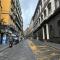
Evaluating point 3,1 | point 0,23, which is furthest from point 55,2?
point 3,1

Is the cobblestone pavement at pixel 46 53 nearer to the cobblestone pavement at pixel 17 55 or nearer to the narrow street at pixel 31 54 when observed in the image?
the narrow street at pixel 31 54

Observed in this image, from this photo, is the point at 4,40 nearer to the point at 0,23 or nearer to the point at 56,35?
the point at 0,23

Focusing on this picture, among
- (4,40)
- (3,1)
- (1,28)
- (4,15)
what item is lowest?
(4,40)

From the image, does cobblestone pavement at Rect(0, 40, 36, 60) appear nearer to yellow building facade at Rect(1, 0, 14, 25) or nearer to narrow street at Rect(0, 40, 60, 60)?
narrow street at Rect(0, 40, 60, 60)

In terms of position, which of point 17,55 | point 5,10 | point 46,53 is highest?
point 5,10

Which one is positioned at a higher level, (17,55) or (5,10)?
(5,10)

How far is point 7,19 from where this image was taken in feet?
168

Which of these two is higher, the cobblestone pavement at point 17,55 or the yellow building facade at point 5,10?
the yellow building facade at point 5,10

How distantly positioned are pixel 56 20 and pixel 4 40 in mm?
14242

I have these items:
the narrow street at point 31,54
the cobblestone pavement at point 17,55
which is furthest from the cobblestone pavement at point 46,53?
the cobblestone pavement at point 17,55

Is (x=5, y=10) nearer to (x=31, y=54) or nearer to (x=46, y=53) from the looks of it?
(x=46, y=53)

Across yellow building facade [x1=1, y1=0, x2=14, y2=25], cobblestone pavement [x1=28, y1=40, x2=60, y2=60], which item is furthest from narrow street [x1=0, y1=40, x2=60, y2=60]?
yellow building facade [x1=1, y1=0, x2=14, y2=25]

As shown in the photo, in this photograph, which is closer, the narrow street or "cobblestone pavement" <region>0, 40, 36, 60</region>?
the narrow street

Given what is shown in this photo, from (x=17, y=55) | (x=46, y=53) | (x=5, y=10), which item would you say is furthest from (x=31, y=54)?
(x=5, y=10)
